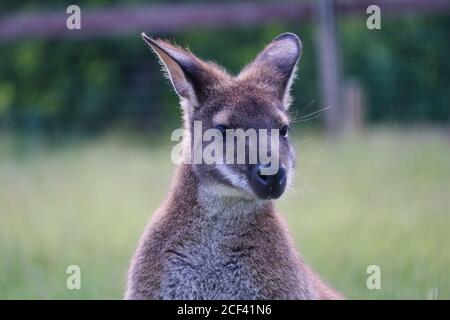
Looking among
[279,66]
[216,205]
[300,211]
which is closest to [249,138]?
[216,205]

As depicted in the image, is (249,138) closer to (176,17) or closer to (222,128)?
(222,128)

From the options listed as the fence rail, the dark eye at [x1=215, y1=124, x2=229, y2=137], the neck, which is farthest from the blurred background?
the dark eye at [x1=215, y1=124, x2=229, y2=137]

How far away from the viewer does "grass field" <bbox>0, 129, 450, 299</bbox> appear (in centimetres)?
818

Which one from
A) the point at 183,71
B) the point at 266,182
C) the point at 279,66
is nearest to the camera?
the point at 266,182

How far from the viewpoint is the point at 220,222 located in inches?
237

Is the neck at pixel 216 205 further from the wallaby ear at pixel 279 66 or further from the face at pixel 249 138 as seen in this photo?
the wallaby ear at pixel 279 66

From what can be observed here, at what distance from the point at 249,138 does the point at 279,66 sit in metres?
0.87

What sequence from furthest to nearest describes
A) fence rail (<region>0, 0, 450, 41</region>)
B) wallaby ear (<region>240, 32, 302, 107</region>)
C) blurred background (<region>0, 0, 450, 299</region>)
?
fence rail (<region>0, 0, 450, 41</region>) → blurred background (<region>0, 0, 450, 299</region>) → wallaby ear (<region>240, 32, 302, 107</region>)

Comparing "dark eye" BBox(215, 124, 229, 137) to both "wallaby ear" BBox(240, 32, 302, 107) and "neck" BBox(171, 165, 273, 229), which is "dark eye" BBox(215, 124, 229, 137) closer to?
"neck" BBox(171, 165, 273, 229)

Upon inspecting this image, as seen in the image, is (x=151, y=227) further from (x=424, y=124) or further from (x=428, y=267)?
(x=424, y=124)

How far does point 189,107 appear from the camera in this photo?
6324 mm

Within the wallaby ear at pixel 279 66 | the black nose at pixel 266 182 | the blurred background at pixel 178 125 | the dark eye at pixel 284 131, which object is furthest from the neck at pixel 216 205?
the wallaby ear at pixel 279 66

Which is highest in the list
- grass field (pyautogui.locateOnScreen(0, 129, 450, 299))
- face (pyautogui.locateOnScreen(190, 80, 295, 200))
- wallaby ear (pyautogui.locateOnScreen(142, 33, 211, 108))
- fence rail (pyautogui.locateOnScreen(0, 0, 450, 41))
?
fence rail (pyautogui.locateOnScreen(0, 0, 450, 41))
